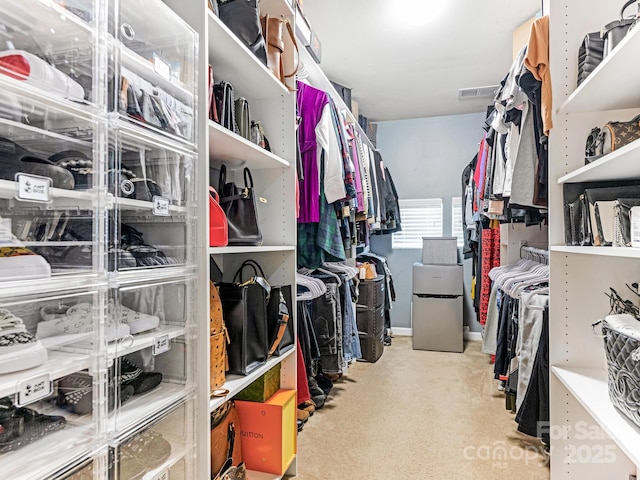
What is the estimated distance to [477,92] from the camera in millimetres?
3957

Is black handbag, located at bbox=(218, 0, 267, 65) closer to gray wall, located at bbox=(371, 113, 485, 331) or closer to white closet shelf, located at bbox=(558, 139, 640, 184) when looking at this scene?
white closet shelf, located at bbox=(558, 139, 640, 184)

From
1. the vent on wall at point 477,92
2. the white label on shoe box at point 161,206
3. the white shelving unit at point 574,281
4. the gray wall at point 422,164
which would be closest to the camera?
the white label on shoe box at point 161,206

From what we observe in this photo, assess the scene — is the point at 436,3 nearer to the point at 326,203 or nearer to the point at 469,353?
the point at 326,203

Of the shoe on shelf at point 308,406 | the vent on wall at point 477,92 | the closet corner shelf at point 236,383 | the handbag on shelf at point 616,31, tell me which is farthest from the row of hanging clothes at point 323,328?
the vent on wall at point 477,92

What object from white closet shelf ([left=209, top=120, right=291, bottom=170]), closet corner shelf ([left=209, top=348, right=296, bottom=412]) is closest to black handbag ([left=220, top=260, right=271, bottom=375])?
closet corner shelf ([left=209, top=348, right=296, bottom=412])

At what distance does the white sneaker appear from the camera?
1011 millimetres

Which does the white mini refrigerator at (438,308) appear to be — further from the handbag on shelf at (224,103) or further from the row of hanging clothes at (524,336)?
the handbag on shelf at (224,103)

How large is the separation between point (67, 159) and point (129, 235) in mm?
307

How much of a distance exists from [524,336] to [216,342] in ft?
5.03

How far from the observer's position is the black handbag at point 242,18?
1499mm

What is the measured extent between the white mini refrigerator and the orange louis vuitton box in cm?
267

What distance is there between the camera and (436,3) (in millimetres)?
2535

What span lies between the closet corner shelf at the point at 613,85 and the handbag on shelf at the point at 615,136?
0.09m

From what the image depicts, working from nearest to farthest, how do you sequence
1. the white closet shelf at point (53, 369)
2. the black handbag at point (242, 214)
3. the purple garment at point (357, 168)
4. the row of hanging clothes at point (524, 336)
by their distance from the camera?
the white closet shelf at point (53, 369) < the black handbag at point (242, 214) < the row of hanging clothes at point (524, 336) < the purple garment at point (357, 168)
